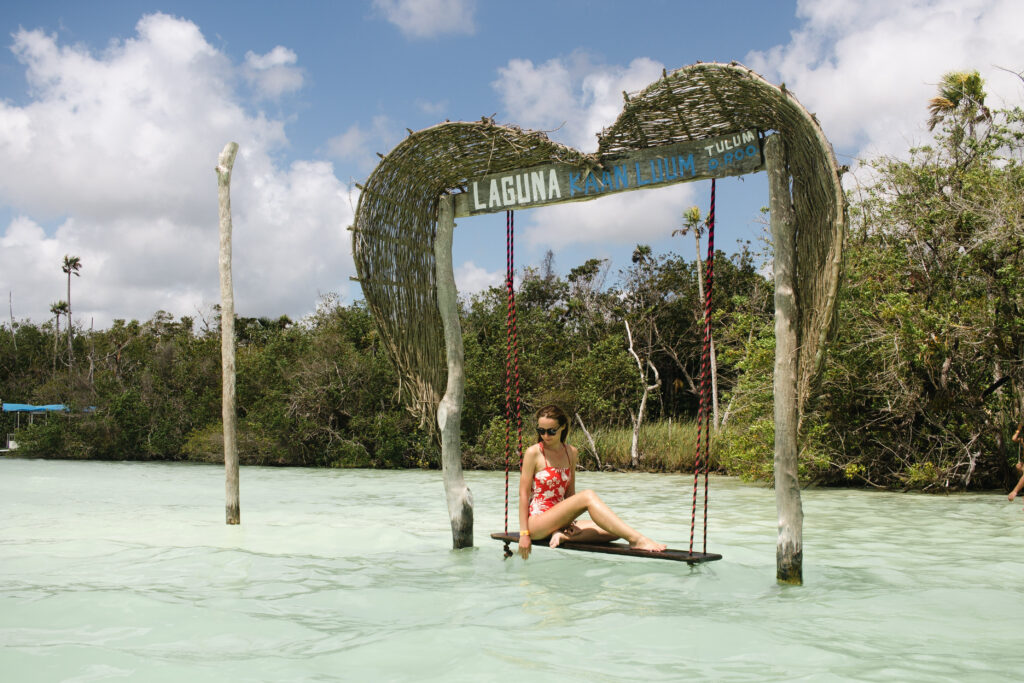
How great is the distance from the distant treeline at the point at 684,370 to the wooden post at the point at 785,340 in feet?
0.83

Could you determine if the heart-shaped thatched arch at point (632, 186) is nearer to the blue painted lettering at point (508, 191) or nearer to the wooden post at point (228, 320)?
the blue painted lettering at point (508, 191)

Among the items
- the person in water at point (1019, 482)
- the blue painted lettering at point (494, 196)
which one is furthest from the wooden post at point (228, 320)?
the person in water at point (1019, 482)

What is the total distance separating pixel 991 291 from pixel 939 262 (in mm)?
1022

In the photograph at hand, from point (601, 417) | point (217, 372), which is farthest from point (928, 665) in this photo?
point (217, 372)

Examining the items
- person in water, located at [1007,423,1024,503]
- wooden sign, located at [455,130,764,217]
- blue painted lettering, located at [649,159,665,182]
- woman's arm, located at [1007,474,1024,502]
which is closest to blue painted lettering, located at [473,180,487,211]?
wooden sign, located at [455,130,764,217]

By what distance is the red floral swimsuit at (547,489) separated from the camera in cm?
641

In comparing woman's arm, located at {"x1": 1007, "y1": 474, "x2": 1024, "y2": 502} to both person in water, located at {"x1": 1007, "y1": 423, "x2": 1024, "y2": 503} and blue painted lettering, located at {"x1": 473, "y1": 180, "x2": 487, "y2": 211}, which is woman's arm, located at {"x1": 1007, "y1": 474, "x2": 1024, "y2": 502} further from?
blue painted lettering, located at {"x1": 473, "y1": 180, "x2": 487, "y2": 211}

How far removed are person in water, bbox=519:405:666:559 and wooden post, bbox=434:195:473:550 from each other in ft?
2.65

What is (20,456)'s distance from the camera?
97.8 feet

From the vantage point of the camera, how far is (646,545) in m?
5.63

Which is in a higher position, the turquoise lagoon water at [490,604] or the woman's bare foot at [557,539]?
the woman's bare foot at [557,539]

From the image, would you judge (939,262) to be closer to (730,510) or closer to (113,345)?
(730,510)

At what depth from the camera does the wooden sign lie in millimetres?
5691

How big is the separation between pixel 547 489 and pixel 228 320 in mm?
5298
